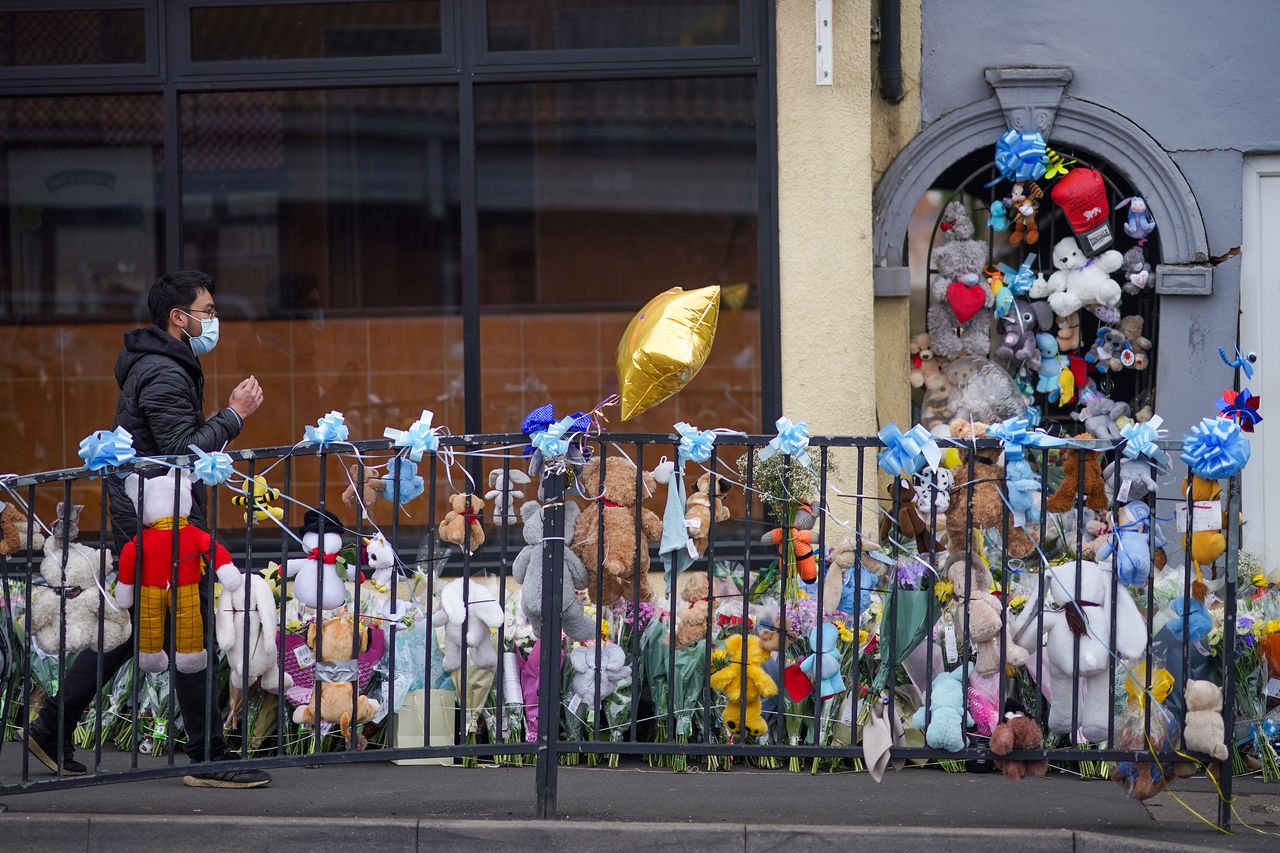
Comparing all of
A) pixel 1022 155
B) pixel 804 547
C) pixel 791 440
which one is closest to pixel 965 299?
pixel 1022 155

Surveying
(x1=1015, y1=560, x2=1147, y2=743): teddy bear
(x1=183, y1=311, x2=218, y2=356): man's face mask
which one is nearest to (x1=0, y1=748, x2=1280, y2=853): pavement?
(x1=1015, y1=560, x2=1147, y2=743): teddy bear

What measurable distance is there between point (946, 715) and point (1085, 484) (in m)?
0.89

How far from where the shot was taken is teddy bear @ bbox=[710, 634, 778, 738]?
192 inches

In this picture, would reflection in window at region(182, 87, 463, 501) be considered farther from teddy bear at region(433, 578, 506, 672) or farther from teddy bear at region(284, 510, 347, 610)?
teddy bear at region(433, 578, 506, 672)

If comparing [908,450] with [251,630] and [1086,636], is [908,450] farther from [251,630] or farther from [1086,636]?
[251,630]

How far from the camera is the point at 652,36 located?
6891mm

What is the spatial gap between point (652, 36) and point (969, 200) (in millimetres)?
1840

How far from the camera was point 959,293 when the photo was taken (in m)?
7.09

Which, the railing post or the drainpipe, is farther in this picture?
the drainpipe

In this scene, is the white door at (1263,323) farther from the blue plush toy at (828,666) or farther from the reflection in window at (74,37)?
the reflection in window at (74,37)

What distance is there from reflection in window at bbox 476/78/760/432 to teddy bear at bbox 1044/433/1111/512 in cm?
254

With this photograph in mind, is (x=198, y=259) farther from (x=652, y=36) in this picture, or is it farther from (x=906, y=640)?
(x=906, y=640)

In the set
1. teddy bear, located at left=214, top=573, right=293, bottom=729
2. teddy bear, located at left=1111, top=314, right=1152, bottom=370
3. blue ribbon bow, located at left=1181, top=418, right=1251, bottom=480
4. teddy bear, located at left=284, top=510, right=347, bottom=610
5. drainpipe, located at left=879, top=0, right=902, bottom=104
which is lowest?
teddy bear, located at left=214, top=573, right=293, bottom=729

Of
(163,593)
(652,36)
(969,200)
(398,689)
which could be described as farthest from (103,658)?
A: (969,200)
